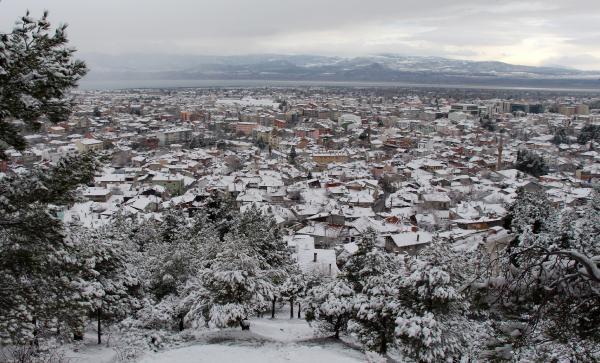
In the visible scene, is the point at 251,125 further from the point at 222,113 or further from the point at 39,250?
the point at 39,250

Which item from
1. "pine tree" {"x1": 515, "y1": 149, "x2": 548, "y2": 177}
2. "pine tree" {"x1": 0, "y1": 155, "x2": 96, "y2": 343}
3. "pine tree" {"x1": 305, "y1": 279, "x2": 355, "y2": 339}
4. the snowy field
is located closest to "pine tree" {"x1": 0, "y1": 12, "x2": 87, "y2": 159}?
"pine tree" {"x1": 0, "y1": 155, "x2": 96, "y2": 343}

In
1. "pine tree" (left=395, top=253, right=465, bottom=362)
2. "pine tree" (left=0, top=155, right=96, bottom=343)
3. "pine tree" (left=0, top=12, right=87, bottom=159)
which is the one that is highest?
"pine tree" (left=0, top=12, right=87, bottom=159)

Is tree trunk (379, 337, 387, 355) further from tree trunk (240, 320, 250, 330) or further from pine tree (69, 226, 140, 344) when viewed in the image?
pine tree (69, 226, 140, 344)

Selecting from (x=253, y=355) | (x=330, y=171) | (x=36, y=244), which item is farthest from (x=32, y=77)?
(x=330, y=171)

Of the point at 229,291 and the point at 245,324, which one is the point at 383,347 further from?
the point at 229,291

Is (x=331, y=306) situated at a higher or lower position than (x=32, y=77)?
lower

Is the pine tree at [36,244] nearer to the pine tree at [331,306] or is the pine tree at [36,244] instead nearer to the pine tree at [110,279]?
the pine tree at [110,279]

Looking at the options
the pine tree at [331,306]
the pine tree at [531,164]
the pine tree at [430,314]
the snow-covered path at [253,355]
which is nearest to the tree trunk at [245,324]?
the snow-covered path at [253,355]

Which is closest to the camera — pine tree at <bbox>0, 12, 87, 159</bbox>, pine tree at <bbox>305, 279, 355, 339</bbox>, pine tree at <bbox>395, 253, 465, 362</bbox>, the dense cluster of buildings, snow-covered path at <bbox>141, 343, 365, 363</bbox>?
pine tree at <bbox>0, 12, 87, 159</bbox>
